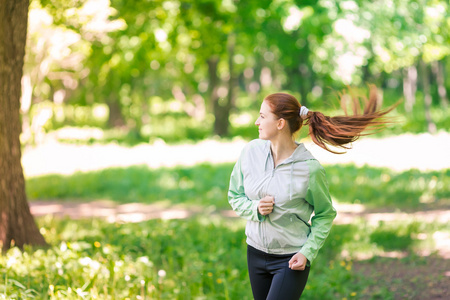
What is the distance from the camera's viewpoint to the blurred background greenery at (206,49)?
11203 mm

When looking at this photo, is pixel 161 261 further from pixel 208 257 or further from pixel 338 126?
pixel 338 126

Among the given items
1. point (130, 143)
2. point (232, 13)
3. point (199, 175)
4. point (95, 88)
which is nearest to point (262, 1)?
point (232, 13)

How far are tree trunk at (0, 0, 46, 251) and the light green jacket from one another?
3.92 m

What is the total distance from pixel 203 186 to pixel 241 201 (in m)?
9.27

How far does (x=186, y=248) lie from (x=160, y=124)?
87.5 ft

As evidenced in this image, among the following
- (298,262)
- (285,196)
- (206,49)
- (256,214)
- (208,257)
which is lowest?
(208,257)

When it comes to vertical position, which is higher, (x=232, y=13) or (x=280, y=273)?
(x=232, y=13)

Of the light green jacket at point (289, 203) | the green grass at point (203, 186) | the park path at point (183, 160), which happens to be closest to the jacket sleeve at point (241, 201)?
the light green jacket at point (289, 203)

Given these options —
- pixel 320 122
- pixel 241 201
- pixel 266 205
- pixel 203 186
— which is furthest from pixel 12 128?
A: pixel 203 186

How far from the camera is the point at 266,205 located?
10.7 ft

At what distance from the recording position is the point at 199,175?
13.6m

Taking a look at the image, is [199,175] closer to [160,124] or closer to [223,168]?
[223,168]

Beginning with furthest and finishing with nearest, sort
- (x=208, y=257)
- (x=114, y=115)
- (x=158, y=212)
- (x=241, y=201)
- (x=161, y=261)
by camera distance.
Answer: (x=114, y=115) < (x=158, y=212) < (x=161, y=261) < (x=208, y=257) < (x=241, y=201)

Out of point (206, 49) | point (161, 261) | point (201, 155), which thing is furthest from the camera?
point (201, 155)
